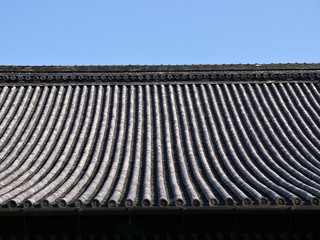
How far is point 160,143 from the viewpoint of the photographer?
8.14m

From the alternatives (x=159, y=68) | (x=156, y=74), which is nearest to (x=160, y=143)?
(x=156, y=74)

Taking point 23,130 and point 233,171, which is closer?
point 233,171

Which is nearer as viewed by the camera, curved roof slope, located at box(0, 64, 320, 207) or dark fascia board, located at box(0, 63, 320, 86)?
curved roof slope, located at box(0, 64, 320, 207)

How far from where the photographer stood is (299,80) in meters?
10.9

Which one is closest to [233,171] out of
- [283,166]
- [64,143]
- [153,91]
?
[283,166]

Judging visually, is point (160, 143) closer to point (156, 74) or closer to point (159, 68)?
point (156, 74)

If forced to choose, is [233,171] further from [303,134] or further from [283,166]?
[303,134]

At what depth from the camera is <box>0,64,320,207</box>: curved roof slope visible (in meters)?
5.89
